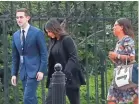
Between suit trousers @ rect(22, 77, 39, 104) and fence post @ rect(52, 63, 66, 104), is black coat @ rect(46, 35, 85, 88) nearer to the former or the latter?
suit trousers @ rect(22, 77, 39, 104)

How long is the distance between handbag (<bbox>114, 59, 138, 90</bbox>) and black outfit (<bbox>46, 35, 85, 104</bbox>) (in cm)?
64

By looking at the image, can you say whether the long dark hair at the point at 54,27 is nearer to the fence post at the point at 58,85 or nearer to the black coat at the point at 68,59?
the black coat at the point at 68,59

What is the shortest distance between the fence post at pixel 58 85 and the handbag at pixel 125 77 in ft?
2.97

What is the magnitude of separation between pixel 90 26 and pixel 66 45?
73.1 inches

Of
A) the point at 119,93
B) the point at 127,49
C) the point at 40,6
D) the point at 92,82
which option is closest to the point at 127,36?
the point at 127,49

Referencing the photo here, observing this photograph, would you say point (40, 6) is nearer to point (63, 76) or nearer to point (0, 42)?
point (0, 42)

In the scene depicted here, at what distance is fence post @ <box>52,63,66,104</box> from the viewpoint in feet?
26.7

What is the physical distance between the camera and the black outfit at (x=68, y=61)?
8.95 metres

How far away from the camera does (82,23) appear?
33.7ft

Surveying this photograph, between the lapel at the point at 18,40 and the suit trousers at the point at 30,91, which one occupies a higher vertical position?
the lapel at the point at 18,40

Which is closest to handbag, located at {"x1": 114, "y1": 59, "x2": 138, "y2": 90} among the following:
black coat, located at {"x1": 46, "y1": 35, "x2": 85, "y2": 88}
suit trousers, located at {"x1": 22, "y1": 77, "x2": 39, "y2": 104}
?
black coat, located at {"x1": 46, "y1": 35, "x2": 85, "y2": 88}

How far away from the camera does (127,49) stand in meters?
8.73

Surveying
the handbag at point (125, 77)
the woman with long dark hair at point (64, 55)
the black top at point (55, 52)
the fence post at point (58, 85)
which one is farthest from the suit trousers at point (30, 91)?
the handbag at point (125, 77)

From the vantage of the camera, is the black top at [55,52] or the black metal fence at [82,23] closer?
the black top at [55,52]
